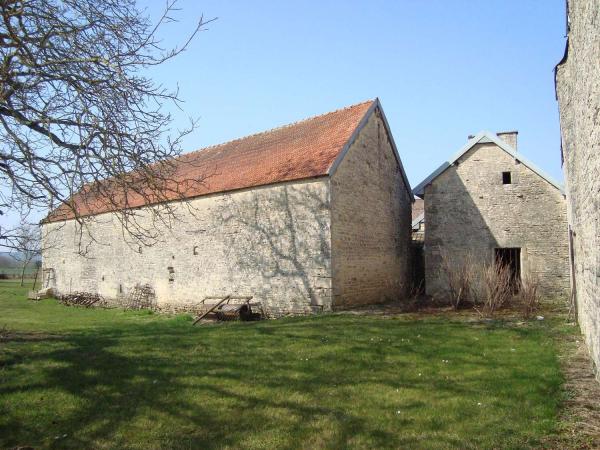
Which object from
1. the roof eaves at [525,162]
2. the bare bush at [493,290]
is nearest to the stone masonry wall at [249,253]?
the bare bush at [493,290]

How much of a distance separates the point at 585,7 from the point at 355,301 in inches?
408

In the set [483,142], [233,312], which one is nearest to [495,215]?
[483,142]

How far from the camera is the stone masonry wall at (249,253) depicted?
13438mm

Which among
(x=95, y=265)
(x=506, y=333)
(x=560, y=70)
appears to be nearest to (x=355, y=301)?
(x=506, y=333)

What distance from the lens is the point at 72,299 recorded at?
73.5ft

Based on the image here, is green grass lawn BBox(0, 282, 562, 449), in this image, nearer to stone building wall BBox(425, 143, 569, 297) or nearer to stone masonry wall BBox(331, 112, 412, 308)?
stone masonry wall BBox(331, 112, 412, 308)

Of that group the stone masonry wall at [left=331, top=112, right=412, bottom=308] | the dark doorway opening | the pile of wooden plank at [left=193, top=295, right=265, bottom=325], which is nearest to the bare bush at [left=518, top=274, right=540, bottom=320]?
the dark doorway opening

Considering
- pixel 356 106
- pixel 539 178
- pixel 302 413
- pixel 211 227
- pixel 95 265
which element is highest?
pixel 356 106

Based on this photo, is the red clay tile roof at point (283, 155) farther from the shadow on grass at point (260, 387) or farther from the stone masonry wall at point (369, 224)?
the shadow on grass at point (260, 387)

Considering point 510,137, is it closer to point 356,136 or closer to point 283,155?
point 356,136

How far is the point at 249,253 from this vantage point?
49.2 feet

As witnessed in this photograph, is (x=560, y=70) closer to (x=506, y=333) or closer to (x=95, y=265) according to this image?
(x=506, y=333)

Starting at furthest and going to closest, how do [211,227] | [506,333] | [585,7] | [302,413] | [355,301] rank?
[211,227] → [355,301] → [506,333] → [302,413] → [585,7]

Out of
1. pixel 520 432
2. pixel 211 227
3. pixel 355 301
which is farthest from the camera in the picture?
pixel 211 227
